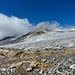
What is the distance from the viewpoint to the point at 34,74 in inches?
605

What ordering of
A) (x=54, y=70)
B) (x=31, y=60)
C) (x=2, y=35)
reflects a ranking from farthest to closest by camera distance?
(x=2, y=35)
(x=31, y=60)
(x=54, y=70)

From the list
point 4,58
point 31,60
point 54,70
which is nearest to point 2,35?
point 4,58

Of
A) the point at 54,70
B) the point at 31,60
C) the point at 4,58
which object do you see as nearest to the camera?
the point at 54,70

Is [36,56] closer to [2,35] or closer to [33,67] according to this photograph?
[33,67]

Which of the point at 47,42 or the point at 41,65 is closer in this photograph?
the point at 41,65

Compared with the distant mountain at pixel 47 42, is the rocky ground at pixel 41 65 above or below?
below

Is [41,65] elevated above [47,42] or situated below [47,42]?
below

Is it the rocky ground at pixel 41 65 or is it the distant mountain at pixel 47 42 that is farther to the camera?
the distant mountain at pixel 47 42

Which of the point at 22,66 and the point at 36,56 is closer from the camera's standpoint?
the point at 22,66

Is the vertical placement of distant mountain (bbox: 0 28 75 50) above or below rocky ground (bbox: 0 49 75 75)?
above

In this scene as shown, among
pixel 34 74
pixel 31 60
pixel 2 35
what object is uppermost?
pixel 2 35

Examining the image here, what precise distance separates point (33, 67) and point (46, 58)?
2009mm

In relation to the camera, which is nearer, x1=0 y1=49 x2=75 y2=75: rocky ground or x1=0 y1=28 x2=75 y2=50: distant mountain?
x1=0 y1=49 x2=75 y2=75: rocky ground

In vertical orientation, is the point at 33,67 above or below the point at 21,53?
below
